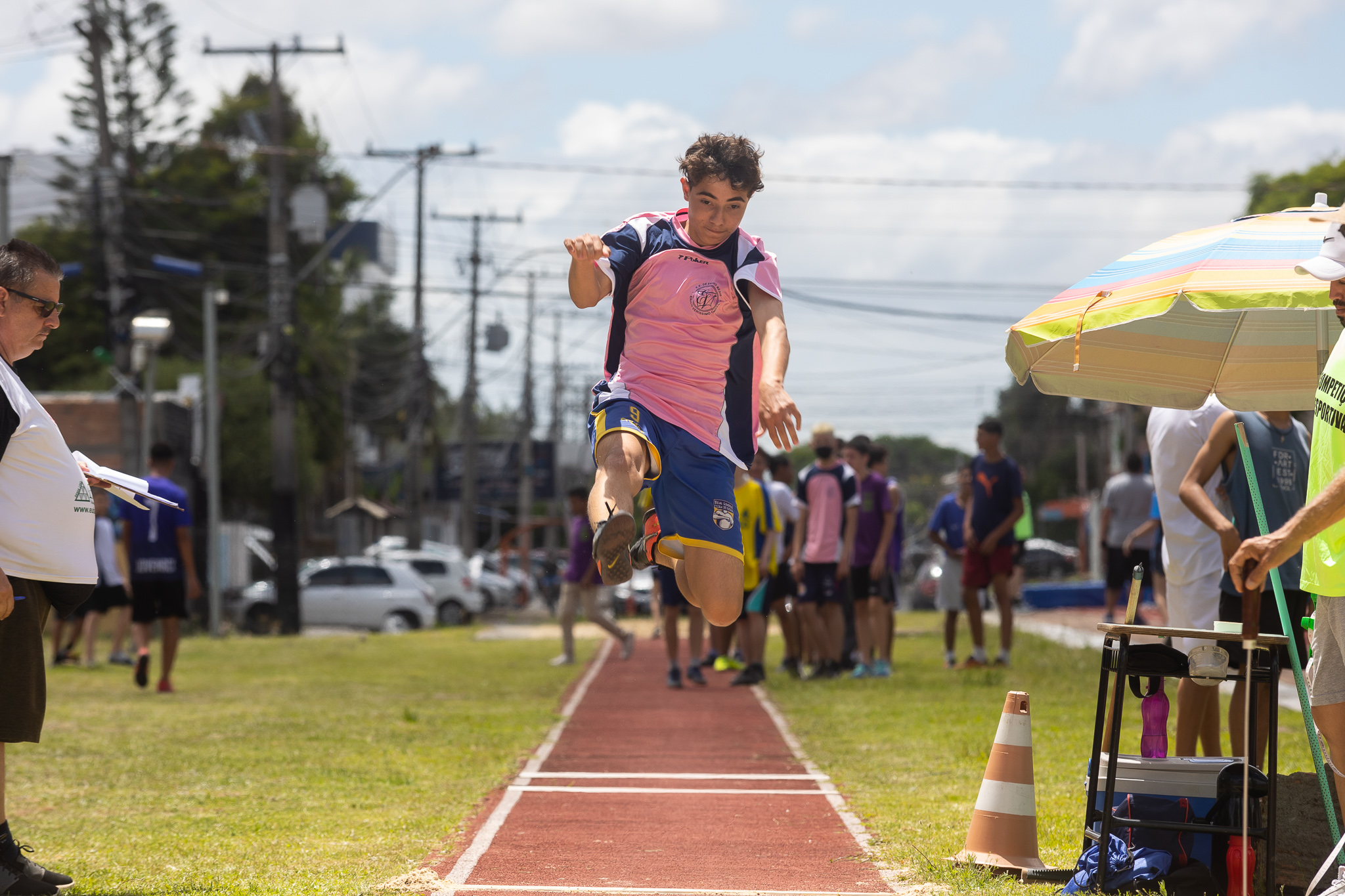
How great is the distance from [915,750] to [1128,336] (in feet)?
11.9

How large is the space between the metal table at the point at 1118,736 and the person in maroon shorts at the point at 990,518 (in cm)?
836

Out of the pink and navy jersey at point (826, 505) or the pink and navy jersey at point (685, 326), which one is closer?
the pink and navy jersey at point (685, 326)

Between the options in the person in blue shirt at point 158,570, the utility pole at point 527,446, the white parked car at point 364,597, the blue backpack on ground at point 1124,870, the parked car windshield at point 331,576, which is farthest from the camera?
the utility pole at point 527,446

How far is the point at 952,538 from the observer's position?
15484 mm

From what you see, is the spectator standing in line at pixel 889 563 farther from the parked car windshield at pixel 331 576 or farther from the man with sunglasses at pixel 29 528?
the parked car windshield at pixel 331 576

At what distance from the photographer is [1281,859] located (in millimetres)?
4891

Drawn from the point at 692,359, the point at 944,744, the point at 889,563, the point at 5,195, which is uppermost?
the point at 5,195

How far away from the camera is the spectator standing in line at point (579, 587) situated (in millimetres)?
15461

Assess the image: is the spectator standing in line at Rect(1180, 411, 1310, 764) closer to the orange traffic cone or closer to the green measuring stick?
the green measuring stick

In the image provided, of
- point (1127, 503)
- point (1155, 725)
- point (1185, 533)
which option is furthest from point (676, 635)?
point (1155, 725)

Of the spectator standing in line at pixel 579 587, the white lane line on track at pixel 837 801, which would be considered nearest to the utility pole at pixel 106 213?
the spectator standing in line at pixel 579 587

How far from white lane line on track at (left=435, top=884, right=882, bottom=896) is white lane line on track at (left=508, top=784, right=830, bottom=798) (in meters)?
A: 2.22

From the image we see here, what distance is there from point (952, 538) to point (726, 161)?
10.6m

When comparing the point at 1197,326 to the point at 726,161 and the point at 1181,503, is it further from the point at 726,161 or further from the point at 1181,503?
the point at 726,161
